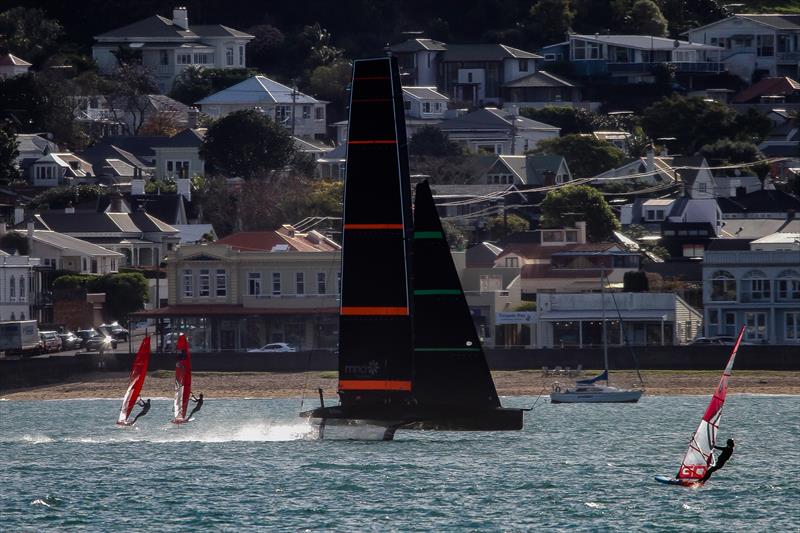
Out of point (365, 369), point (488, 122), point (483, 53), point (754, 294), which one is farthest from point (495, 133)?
point (365, 369)

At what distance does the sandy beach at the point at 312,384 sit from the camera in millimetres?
67062

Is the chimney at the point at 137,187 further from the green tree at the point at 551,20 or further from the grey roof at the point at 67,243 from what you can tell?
the green tree at the point at 551,20

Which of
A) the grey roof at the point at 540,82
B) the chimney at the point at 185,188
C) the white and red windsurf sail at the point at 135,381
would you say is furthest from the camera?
the grey roof at the point at 540,82

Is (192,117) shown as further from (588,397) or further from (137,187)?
(588,397)

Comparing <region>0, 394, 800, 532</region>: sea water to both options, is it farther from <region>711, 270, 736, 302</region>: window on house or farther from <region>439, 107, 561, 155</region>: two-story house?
<region>439, 107, 561, 155</region>: two-story house

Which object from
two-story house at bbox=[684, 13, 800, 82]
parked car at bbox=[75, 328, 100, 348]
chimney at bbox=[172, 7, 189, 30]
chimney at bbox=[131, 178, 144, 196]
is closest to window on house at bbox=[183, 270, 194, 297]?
parked car at bbox=[75, 328, 100, 348]

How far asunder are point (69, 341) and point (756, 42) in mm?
84563

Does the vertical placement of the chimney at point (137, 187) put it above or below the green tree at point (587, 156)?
below

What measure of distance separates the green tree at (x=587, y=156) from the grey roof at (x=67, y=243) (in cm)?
3329

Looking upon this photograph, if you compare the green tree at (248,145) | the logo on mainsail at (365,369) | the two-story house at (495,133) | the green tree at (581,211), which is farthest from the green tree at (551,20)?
the logo on mainsail at (365,369)

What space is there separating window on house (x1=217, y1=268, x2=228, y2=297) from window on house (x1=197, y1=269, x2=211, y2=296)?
1.28 feet

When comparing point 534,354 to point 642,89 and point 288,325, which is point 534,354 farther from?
point 642,89

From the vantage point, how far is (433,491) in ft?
129

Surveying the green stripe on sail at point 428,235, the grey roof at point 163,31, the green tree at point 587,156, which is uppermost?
the grey roof at point 163,31
